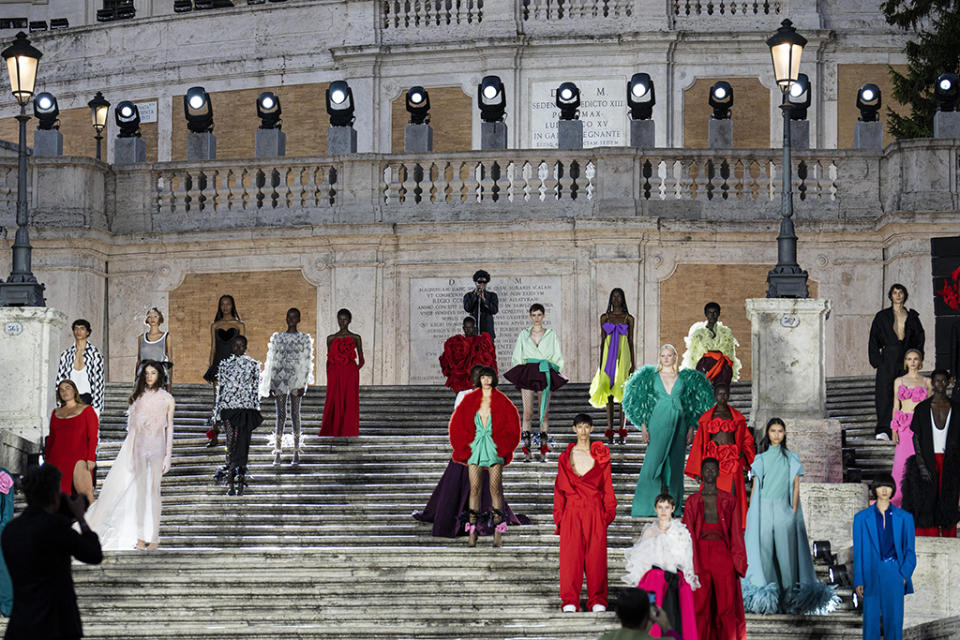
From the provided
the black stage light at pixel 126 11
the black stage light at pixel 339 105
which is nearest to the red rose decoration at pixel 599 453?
the black stage light at pixel 339 105

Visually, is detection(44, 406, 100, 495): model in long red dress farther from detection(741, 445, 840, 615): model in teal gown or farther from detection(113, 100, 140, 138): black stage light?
detection(113, 100, 140, 138): black stage light

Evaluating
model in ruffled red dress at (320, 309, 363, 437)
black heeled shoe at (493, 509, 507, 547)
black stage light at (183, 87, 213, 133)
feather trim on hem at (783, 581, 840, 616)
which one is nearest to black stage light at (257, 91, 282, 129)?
black stage light at (183, 87, 213, 133)

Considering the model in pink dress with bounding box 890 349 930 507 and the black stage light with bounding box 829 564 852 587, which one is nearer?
the black stage light with bounding box 829 564 852 587

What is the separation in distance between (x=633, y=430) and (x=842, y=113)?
13287 millimetres

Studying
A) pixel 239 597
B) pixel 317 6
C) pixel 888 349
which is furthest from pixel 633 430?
pixel 317 6

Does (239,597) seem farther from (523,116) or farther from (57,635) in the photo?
(523,116)

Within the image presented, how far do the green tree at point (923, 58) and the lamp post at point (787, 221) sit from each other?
1164 cm

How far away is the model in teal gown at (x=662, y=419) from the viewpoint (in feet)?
56.0

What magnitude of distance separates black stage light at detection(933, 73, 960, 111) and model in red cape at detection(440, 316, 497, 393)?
9013 mm

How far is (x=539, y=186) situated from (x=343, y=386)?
20.2 feet

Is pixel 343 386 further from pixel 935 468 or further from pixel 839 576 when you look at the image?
pixel 935 468

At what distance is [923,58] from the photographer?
30.8 metres

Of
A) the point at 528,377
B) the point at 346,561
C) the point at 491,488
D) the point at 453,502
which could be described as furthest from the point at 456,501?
the point at 528,377

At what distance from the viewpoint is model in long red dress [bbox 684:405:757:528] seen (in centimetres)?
Answer: 1564
